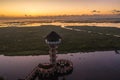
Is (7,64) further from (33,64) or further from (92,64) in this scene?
(92,64)

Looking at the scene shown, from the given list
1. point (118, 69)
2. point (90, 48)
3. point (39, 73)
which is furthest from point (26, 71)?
point (90, 48)

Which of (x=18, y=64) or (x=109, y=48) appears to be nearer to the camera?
(x=18, y=64)

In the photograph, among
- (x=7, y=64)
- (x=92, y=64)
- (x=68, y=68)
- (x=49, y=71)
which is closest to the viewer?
(x=49, y=71)

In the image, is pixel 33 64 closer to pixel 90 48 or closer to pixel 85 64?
pixel 85 64

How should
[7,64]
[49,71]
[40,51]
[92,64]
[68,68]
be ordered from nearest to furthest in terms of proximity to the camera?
[49,71], [68,68], [92,64], [7,64], [40,51]

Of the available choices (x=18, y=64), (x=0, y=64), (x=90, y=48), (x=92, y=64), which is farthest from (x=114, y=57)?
(x=0, y=64)

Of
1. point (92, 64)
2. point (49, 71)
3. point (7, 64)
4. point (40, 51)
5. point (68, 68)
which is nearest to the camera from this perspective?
point (49, 71)
